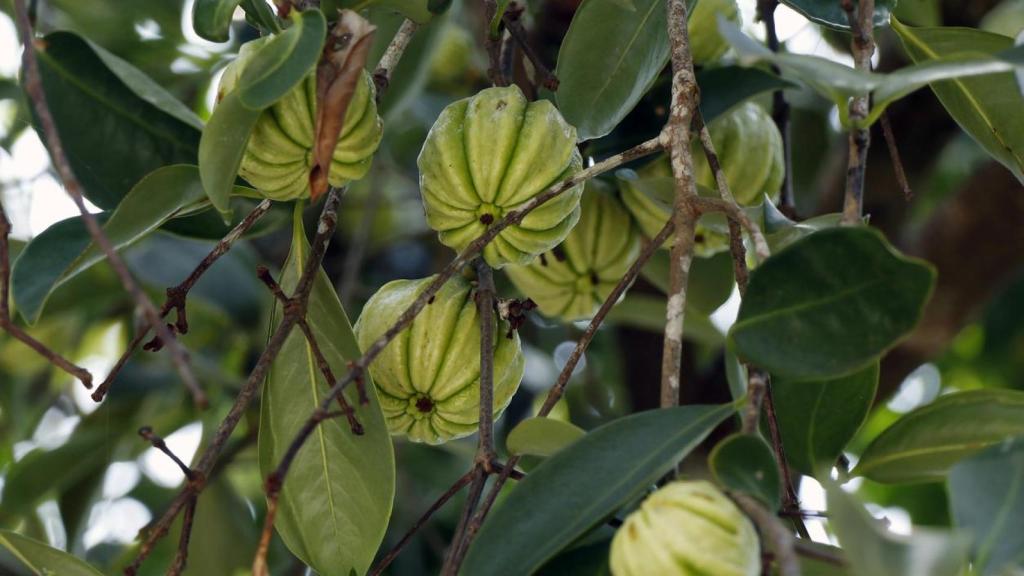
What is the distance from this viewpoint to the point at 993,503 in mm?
903

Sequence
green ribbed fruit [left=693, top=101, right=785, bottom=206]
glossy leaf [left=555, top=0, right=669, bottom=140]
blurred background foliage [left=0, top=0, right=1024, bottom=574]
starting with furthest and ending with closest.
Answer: blurred background foliage [left=0, top=0, right=1024, bottom=574] < green ribbed fruit [left=693, top=101, right=785, bottom=206] < glossy leaf [left=555, top=0, right=669, bottom=140]

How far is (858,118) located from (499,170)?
1.22ft

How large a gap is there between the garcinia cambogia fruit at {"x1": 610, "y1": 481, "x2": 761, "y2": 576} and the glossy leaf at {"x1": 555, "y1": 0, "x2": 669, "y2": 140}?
577mm

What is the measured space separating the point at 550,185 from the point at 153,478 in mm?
1735

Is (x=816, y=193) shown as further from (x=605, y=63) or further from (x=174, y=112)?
(x=174, y=112)

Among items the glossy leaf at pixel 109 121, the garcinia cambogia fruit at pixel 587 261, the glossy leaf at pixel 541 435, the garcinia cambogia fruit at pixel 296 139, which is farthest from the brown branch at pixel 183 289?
the garcinia cambogia fruit at pixel 587 261

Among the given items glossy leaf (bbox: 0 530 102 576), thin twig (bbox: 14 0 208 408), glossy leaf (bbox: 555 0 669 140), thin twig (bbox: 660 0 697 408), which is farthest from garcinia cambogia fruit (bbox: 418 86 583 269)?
glossy leaf (bbox: 0 530 102 576)

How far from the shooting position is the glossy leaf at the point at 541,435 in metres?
1.07

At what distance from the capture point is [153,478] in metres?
2.75

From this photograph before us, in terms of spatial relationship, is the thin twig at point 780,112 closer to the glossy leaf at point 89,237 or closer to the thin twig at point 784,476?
the thin twig at point 784,476

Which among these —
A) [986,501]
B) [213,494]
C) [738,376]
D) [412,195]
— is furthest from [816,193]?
[986,501]

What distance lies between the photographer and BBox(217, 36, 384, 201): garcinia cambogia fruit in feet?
3.90

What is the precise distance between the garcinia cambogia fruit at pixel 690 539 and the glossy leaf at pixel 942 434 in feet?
1.25

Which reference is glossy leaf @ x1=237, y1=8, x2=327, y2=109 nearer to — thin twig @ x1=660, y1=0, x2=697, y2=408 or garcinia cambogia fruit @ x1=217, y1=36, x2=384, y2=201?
garcinia cambogia fruit @ x1=217, y1=36, x2=384, y2=201
